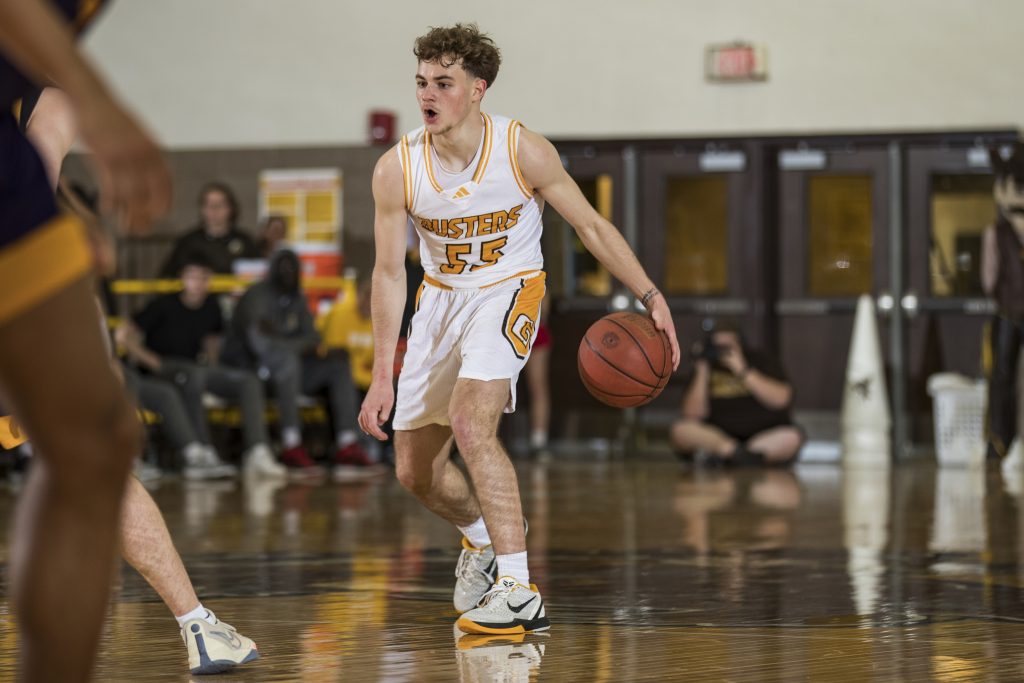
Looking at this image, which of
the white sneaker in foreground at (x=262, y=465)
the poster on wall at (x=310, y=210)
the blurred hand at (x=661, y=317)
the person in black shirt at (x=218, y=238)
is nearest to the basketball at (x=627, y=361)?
the blurred hand at (x=661, y=317)

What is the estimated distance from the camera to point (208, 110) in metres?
13.0

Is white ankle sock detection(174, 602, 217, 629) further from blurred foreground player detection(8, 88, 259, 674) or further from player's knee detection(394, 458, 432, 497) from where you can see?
player's knee detection(394, 458, 432, 497)

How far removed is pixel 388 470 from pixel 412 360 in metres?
6.29

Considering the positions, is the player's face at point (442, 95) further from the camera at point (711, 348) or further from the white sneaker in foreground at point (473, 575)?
the camera at point (711, 348)

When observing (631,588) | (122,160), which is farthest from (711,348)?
(122,160)

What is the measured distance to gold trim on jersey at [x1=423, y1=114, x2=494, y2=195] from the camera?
4285mm

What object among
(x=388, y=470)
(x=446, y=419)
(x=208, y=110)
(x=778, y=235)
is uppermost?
(x=208, y=110)

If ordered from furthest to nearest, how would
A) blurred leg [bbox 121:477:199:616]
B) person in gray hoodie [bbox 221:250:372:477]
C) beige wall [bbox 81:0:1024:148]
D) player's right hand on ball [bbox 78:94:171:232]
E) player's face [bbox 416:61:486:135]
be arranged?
beige wall [bbox 81:0:1024:148]
person in gray hoodie [bbox 221:250:372:477]
player's face [bbox 416:61:486:135]
blurred leg [bbox 121:477:199:616]
player's right hand on ball [bbox 78:94:171:232]

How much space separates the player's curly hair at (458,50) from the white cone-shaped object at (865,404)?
25.0ft

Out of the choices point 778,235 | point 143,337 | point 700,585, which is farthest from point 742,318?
point 700,585

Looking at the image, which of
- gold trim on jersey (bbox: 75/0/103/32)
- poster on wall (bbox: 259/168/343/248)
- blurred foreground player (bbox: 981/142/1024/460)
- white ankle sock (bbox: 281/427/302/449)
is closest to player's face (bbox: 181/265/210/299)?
white ankle sock (bbox: 281/427/302/449)

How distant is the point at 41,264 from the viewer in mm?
1961

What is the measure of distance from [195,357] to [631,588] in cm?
611

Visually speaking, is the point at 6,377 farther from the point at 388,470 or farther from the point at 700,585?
the point at 388,470
